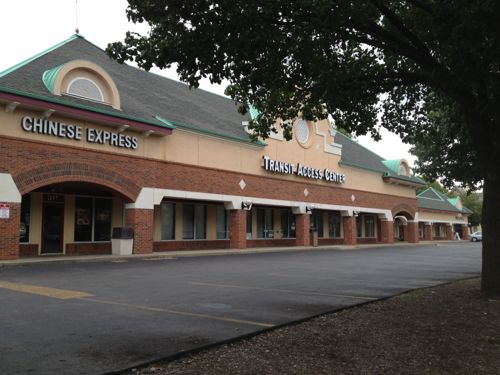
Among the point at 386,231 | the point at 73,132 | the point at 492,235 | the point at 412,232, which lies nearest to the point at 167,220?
the point at 73,132

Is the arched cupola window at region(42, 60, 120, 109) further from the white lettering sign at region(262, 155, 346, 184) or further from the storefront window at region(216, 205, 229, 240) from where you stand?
the white lettering sign at region(262, 155, 346, 184)

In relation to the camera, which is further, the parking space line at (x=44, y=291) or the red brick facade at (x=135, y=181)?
the red brick facade at (x=135, y=181)

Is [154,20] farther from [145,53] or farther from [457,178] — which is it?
[457,178]

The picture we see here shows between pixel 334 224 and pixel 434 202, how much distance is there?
79.2 feet

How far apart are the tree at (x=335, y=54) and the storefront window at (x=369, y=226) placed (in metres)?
33.0

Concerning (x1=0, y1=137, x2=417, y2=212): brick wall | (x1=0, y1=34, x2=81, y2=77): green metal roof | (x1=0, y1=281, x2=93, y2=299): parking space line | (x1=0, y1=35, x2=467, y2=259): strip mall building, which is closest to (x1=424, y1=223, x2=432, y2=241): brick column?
(x1=0, y1=35, x2=467, y2=259): strip mall building

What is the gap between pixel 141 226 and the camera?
2278 centimetres

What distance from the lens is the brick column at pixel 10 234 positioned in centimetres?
1773

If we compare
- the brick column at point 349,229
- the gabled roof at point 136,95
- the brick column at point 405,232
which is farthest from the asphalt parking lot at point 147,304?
the brick column at point 405,232

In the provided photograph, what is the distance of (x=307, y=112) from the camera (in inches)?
492

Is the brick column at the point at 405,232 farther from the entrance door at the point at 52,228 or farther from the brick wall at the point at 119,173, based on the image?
the entrance door at the point at 52,228

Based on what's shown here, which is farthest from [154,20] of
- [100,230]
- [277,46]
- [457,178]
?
[100,230]

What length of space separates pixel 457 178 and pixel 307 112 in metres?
9.31

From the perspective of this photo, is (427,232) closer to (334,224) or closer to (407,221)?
(407,221)
